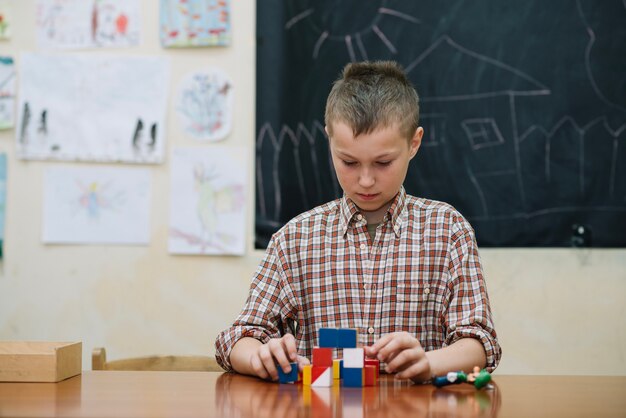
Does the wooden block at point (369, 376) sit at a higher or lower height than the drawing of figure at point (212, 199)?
lower

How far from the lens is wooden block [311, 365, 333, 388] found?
1.33m

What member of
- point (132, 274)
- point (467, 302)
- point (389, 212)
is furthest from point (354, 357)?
point (132, 274)

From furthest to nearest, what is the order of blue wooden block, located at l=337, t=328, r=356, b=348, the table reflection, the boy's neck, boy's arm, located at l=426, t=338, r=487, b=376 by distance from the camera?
the boy's neck → boy's arm, located at l=426, t=338, r=487, b=376 → blue wooden block, located at l=337, t=328, r=356, b=348 → the table reflection

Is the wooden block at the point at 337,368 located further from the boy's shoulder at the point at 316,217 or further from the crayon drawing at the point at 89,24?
the crayon drawing at the point at 89,24

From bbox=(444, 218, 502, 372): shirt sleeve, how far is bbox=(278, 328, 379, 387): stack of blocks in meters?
0.27

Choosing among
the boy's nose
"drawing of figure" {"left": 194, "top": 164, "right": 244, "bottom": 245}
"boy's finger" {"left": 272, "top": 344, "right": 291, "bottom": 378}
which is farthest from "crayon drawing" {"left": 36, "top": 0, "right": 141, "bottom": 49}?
"boy's finger" {"left": 272, "top": 344, "right": 291, "bottom": 378}

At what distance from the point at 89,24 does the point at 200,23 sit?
16.2 inches

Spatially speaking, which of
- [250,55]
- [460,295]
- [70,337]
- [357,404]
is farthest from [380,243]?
[70,337]

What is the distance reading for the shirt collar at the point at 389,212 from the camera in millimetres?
1728

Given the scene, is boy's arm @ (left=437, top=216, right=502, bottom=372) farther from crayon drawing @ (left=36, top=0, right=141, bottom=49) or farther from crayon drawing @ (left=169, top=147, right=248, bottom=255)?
crayon drawing @ (left=36, top=0, right=141, bottom=49)

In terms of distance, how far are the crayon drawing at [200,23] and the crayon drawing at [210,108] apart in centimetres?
12

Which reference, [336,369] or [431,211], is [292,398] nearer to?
[336,369]

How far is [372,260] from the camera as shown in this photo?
1.71 m

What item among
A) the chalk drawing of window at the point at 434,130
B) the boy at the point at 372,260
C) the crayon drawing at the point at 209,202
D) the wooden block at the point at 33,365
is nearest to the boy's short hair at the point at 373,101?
the boy at the point at 372,260
